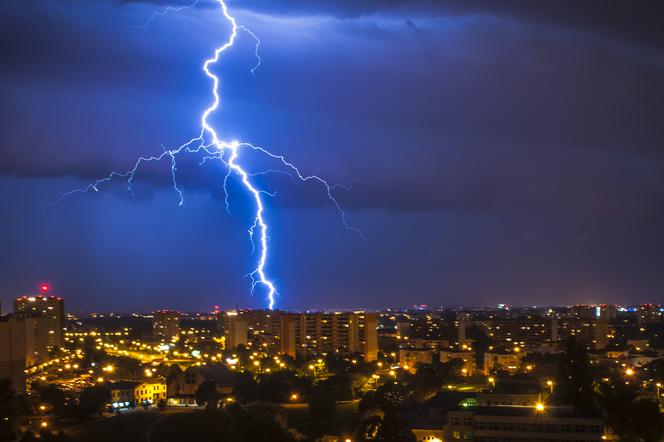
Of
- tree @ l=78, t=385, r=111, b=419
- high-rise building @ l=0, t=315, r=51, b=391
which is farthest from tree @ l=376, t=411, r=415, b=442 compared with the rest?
high-rise building @ l=0, t=315, r=51, b=391

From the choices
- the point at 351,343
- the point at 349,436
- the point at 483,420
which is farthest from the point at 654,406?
the point at 351,343

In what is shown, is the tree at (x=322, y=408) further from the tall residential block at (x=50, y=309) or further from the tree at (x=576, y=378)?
the tall residential block at (x=50, y=309)

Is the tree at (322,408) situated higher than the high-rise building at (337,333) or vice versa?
the high-rise building at (337,333)

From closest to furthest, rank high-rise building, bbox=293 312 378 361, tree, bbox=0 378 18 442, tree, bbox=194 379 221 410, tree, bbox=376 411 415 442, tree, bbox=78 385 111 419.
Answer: tree, bbox=376 411 415 442 < tree, bbox=0 378 18 442 < tree, bbox=78 385 111 419 < tree, bbox=194 379 221 410 < high-rise building, bbox=293 312 378 361

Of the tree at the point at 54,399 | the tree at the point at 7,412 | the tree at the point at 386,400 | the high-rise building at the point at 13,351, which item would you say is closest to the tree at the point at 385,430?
the tree at the point at 386,400

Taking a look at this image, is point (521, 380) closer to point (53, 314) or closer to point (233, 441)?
point (233, 441)

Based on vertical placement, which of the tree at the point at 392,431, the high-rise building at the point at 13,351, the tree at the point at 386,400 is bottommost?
the tree at the point at 392,431

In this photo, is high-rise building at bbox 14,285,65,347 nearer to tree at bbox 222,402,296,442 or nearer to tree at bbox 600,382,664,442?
tree at bbox 222,402,296,442
